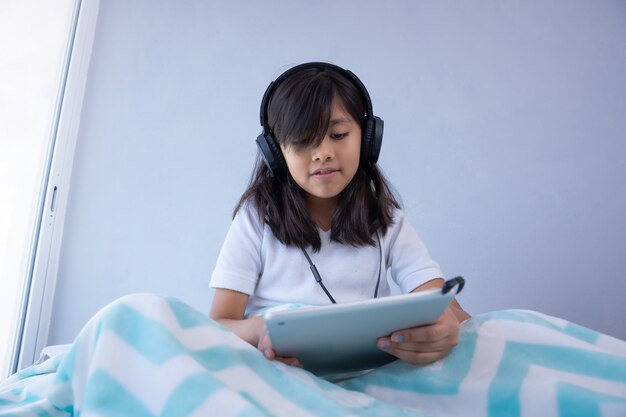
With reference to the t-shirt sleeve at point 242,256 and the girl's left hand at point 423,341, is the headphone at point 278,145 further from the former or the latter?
the girl's left hand at point 423,341

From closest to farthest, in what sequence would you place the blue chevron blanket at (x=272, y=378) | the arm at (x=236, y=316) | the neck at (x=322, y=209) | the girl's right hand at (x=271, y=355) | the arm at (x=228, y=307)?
the blue chevron blanket at (x=272, y=378) < the girl's right hand at (x=271, y=355) < the arm at (x=236, y=316) < the arm at (x=228, y=307) < the neck at (x=322, y=209)

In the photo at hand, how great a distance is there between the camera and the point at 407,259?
105 centimetres

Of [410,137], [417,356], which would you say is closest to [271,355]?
[417,356]

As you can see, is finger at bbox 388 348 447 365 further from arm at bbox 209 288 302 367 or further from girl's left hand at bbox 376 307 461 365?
arm at bbox 209 288 302 367

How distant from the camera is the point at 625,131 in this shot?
1349 millimetres

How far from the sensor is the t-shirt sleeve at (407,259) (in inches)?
39.8

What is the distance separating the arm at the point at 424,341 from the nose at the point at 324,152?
0.37 m

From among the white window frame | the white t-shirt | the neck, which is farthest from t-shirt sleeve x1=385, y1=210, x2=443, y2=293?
the white window frame

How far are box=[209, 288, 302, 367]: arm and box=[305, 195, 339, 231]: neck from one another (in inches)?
9.0

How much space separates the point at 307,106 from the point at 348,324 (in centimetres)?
48

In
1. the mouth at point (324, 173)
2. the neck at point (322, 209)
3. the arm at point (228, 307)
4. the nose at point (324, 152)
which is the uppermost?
the nose at point (324, 152)

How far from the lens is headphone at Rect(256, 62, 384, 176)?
3.13 ft

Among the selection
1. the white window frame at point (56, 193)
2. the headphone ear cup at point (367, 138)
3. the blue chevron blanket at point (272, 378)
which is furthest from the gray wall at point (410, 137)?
the blue chevron blanket at point (272, 378)

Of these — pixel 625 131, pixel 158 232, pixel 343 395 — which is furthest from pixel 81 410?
pixel 625 131
